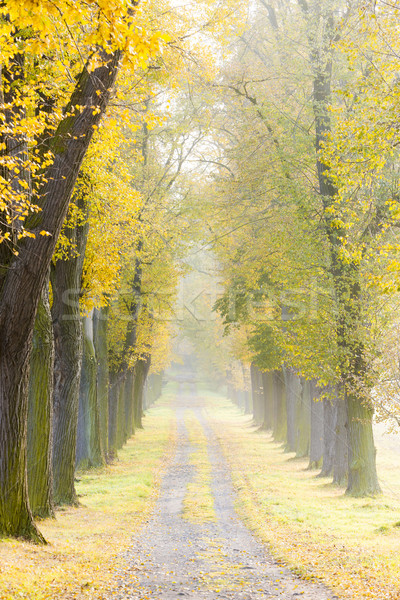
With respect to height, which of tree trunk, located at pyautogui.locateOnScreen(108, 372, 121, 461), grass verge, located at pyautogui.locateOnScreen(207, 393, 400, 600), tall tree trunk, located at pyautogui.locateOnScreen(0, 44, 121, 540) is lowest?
grass verge, located at pyautogui.locateOnScreen(207, 393, 400, 600)

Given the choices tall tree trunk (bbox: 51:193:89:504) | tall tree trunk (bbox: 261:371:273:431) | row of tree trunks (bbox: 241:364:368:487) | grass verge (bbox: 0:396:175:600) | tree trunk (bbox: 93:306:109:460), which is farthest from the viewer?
tall tree trunk (bbox: 261:371:273:431)

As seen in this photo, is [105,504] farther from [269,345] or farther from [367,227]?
[269,345]

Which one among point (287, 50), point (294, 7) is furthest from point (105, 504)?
point (294, 7)

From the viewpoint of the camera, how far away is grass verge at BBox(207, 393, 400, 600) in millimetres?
8258

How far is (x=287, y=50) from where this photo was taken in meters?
18.2

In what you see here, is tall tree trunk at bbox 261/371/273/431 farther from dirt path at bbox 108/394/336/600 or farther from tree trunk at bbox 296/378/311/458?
dirt path at bbox 108/394/336/600

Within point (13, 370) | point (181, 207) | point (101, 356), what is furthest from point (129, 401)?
point (13, 370)

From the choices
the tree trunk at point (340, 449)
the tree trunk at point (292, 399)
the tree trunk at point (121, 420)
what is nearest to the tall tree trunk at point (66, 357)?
the tree trunk at point (340, 449)

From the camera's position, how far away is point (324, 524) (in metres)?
12.8

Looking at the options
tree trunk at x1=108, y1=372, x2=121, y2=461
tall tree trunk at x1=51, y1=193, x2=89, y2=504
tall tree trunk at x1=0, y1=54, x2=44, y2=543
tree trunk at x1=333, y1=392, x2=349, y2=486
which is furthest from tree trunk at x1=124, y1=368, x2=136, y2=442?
tall tree trunk at x1=0, y1=54, x2=44, y2=543

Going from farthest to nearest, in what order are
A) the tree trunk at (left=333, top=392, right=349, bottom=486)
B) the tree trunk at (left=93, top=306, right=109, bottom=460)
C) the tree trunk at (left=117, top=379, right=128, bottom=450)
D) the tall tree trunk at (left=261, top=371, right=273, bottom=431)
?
the tall tree trunk at (left=261, top=371, right=273, bottom=431) < the tree trunk at (left=117, top=379, right=128, bottom=450) < the tree trunk at (left=93, top=306, right=109, bottom=460) < the tree trunk at (left=333, top=392, right=349, bottom=486)

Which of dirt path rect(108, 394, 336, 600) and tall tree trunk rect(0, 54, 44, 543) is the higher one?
tall tree trunk rect(0, 54, 44, 543)

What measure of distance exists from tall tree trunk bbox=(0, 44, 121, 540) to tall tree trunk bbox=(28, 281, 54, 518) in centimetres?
222

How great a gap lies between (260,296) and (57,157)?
16851 millimetres
